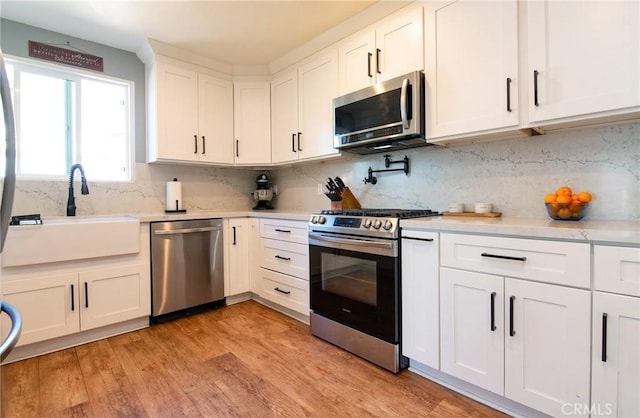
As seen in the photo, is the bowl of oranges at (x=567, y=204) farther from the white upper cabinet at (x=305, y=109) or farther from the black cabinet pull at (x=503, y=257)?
the white upper cabinet at (x=305, y=109)

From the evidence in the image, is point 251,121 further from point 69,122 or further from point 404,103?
point 404,103

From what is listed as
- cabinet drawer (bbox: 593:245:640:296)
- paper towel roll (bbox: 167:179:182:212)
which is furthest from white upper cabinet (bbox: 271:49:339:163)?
cabinet drawer (bbox: 593:245:640:296)

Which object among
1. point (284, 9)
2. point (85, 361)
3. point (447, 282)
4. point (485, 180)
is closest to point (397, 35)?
point (284, 9)

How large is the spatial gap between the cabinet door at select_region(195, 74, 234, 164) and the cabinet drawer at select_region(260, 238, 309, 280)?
40.6 inches

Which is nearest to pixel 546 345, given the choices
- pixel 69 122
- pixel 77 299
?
pixel 77 299

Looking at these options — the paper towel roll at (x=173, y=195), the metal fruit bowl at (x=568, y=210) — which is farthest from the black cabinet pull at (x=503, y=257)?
the paper towel roll at (x=173, y=195)

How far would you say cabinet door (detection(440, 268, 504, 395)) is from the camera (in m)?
1.51

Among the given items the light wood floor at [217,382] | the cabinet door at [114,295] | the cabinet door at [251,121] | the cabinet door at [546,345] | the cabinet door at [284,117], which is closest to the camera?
the cabinet door at [546,345]

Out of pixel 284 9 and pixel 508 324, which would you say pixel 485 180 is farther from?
pixel 284 9

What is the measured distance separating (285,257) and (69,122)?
2.24m

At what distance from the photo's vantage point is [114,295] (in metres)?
2.40

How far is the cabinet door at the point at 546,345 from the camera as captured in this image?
4.22ft

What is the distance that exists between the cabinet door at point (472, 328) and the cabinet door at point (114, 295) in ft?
7.36

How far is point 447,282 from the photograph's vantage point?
1685 millimetres
